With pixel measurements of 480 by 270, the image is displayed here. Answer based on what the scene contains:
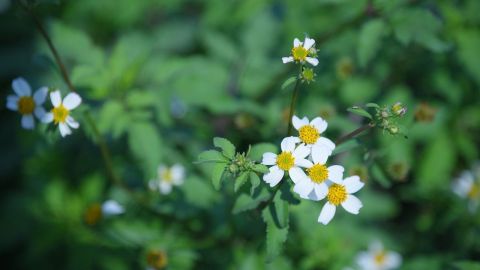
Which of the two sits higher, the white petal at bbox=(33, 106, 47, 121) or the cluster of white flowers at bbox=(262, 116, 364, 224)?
the white petal at bbox=(33, 106, 47, 121)

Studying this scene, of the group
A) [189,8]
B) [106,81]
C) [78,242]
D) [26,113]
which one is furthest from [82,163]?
[189,8]

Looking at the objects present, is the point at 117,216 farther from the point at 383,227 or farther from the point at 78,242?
the point at 383,227

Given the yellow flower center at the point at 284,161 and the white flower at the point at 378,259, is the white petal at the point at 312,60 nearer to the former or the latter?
the yellow flower center at the point at 284,161

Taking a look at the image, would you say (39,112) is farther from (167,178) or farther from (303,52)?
(303,52)

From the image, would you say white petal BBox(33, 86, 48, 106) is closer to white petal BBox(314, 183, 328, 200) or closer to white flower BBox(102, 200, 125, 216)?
white flower BBox(102, 200, 125, 216)

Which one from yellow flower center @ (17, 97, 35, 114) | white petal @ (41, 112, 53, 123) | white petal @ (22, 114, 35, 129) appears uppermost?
yellow flower center @ (17, 97, 35, 114)

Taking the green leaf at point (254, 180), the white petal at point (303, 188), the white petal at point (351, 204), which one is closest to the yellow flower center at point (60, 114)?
the green leaf at point (254, 180)

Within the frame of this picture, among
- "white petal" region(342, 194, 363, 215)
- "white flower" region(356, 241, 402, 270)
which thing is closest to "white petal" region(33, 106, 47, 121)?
"white petal" region(342, 194, 363, 215)
